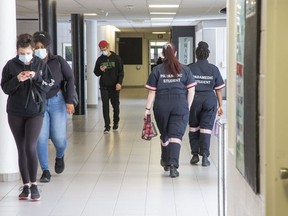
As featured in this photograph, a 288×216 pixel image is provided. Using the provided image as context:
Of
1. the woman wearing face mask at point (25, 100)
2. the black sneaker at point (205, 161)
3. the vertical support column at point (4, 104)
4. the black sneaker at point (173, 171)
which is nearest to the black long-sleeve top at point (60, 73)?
the vertical support column at point (4, 104)

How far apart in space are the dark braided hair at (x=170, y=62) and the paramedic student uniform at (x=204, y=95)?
2.18ft

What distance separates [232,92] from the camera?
3727mm

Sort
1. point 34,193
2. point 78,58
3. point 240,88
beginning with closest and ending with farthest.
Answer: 1. point 240,88
2. point 34,193
3. point 78,58

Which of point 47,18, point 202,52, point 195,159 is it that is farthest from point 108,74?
point 202,52

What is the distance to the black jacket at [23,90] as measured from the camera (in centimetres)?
600

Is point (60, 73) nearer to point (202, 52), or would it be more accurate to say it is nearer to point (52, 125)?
point (52, 125)

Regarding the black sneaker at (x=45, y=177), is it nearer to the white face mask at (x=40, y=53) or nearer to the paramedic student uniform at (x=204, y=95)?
the white face mask at (x=40, y=53)

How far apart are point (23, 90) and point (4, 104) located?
1218 mm

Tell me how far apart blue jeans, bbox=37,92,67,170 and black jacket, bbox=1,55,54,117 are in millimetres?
950

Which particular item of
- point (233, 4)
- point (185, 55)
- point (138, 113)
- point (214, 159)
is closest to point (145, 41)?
point (185, 55)

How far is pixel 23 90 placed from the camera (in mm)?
6035

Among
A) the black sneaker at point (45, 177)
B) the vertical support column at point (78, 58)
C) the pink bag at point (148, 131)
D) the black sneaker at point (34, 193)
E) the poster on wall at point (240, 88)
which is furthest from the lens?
the vertical support column at point (78, 58)

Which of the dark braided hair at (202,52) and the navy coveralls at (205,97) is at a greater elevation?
the dark braided hair at (202,52)

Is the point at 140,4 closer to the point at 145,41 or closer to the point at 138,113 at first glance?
the point at 138,113
